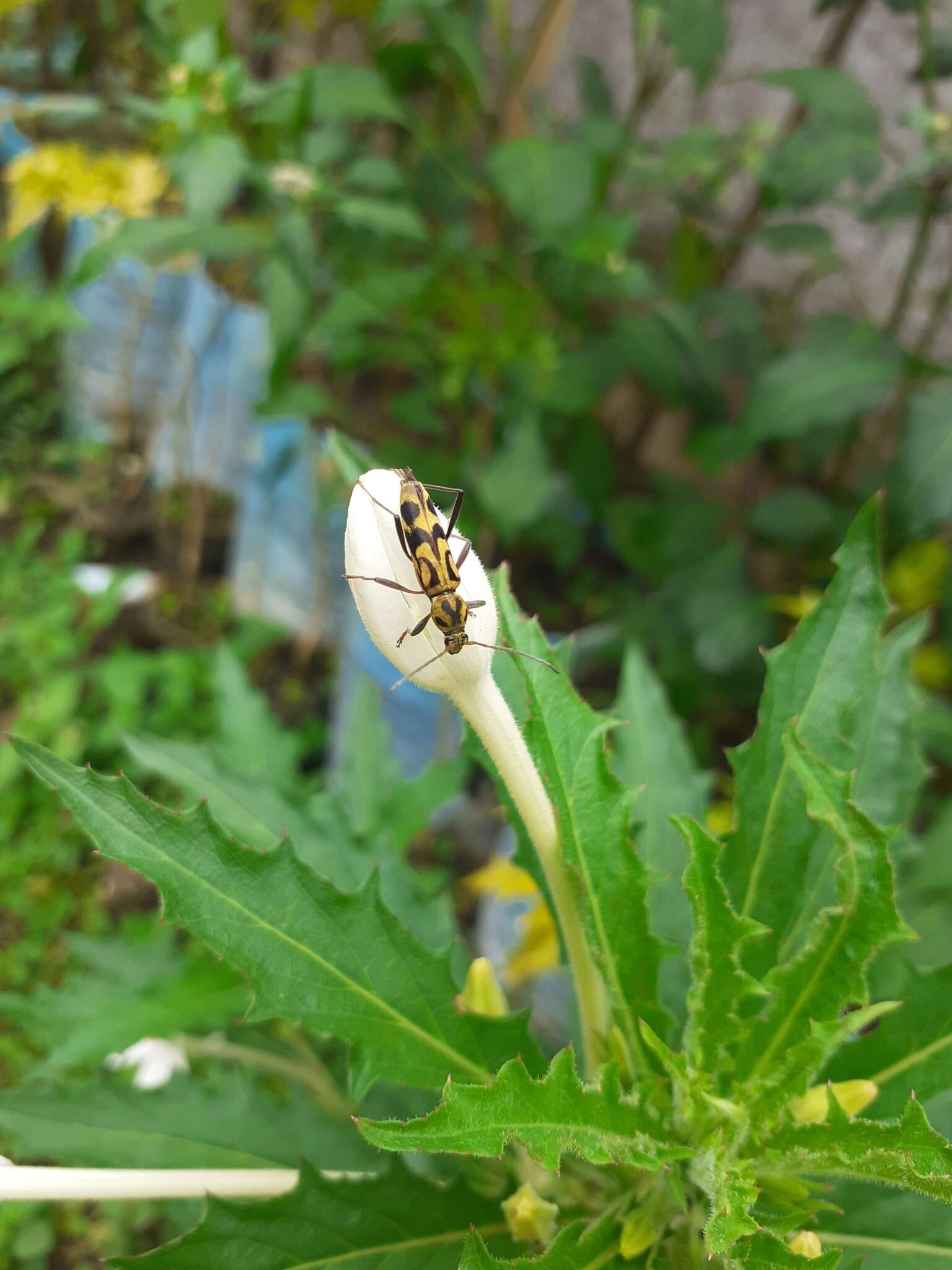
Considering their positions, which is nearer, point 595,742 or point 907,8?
point 595,742

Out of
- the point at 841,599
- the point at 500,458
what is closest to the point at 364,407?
the point at 500,458

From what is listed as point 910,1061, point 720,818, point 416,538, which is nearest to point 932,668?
point 720,818

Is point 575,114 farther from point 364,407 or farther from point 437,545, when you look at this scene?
point 437,545

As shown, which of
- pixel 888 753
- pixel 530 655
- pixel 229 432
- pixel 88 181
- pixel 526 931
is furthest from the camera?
pixel 229 432

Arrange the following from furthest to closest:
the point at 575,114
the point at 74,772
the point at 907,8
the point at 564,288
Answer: the point at 575,114
the point at 564,288
the point at 907,8
the point at 74,772

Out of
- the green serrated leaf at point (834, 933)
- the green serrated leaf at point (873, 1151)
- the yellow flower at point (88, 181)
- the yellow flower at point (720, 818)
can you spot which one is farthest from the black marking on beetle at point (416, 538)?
the yellow flower at point (88, 181)

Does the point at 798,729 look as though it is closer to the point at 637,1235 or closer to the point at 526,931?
the point at 637,1235
